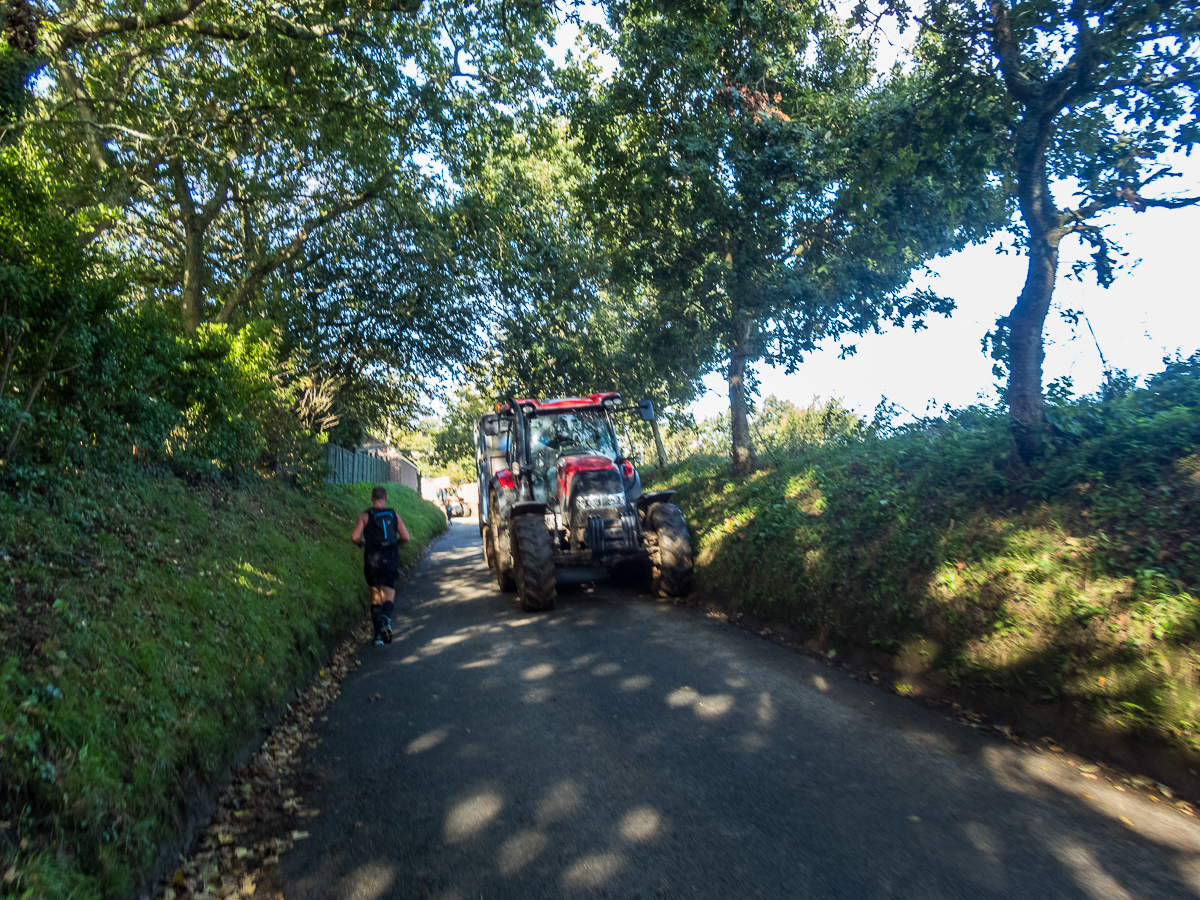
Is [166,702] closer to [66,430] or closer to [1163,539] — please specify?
[66,430]

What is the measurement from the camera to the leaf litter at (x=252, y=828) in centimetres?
345

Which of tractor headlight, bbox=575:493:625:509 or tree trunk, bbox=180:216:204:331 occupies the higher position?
tree trunk, bbox=180:216:204:331

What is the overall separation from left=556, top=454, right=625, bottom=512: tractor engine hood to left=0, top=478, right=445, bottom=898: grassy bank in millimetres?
3513

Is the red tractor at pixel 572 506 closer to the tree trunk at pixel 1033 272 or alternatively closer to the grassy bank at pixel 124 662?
the grassy bank at pixel 124 662

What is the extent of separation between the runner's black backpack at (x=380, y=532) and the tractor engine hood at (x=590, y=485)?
2.49m

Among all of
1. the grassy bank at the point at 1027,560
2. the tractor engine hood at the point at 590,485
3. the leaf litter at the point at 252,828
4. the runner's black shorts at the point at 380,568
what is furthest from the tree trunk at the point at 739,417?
the leaf litter at the point at 252,828

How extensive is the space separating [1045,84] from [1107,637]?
494 cm

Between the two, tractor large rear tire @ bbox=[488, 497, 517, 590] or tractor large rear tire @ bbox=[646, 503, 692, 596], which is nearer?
tractor large rear tire @ bbox=[646, 503, 692, 596]

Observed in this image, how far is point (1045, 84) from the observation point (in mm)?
6660

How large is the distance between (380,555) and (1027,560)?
6756 mm

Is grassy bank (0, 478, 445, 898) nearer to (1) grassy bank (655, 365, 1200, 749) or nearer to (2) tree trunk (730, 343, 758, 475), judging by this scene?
(1) grassy bank (655, 365, 1200, 749)

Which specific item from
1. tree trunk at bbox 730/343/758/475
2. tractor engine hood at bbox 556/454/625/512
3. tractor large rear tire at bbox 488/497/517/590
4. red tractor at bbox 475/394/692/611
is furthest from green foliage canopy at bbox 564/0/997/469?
tractor large rear tire at bbox 488/497/517/590

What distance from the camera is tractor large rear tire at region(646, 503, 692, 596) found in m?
10.2

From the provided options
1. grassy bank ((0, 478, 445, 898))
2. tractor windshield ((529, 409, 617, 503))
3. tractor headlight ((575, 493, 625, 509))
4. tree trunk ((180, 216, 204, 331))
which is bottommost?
grassy bank ((0, 478, 445, 898))
